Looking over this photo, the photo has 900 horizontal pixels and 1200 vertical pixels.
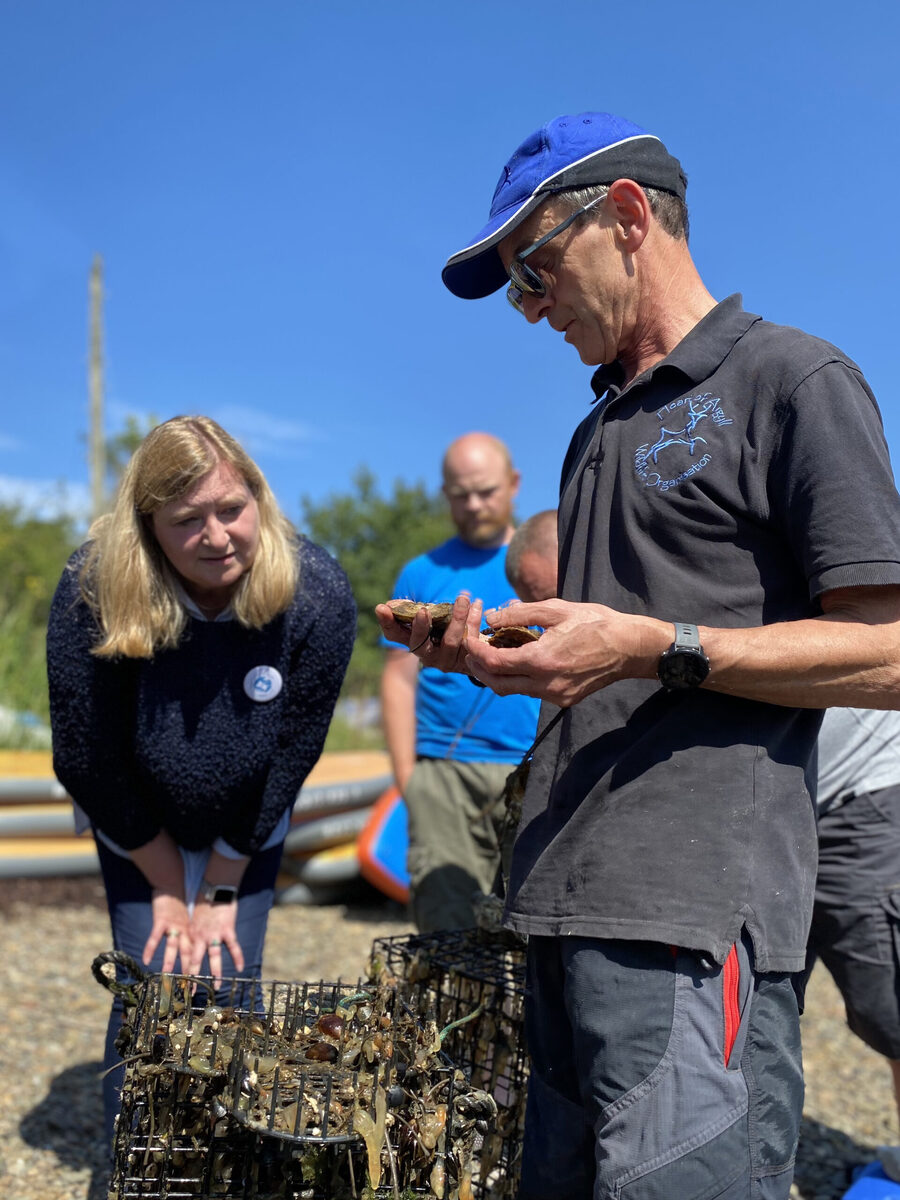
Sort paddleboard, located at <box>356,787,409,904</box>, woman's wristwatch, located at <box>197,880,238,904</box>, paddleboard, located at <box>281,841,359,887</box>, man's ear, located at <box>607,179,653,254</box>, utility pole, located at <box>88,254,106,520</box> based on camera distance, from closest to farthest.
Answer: man's ear, located at <box>607,179,653,254</box> → woman's wristwatch, located at <box>197,880,238,904</box> → paddleboard, located at <box>356,787,409,904</box> → paddleboard, located at <box>281,841,359,887</box> → utility pole, located at <box>88,254,106,520</box>

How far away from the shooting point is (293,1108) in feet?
5.98

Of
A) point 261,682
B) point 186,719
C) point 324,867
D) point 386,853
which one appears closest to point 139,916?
point 186,719

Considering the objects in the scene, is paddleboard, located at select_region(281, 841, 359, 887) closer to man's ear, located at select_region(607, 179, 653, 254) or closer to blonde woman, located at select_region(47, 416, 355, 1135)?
blonde woman, located at select_region(47, 416, 355, 1135)

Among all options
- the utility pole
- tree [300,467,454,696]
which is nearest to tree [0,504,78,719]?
the utility pole

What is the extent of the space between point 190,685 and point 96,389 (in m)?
20.9

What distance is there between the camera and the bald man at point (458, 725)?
13.3ft

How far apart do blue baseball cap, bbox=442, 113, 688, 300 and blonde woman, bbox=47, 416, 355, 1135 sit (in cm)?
111

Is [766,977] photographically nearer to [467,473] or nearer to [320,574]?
[320,574]

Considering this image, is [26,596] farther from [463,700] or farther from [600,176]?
[600,176]

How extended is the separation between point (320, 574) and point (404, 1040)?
1.46 metres

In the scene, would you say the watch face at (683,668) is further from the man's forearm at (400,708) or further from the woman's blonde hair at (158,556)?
the man's forearm at (400,708)

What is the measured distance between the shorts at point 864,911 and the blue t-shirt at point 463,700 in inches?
54.5

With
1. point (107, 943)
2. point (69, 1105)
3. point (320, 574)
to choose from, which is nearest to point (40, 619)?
point (107, 943)

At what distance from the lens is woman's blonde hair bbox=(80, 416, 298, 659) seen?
282cm
